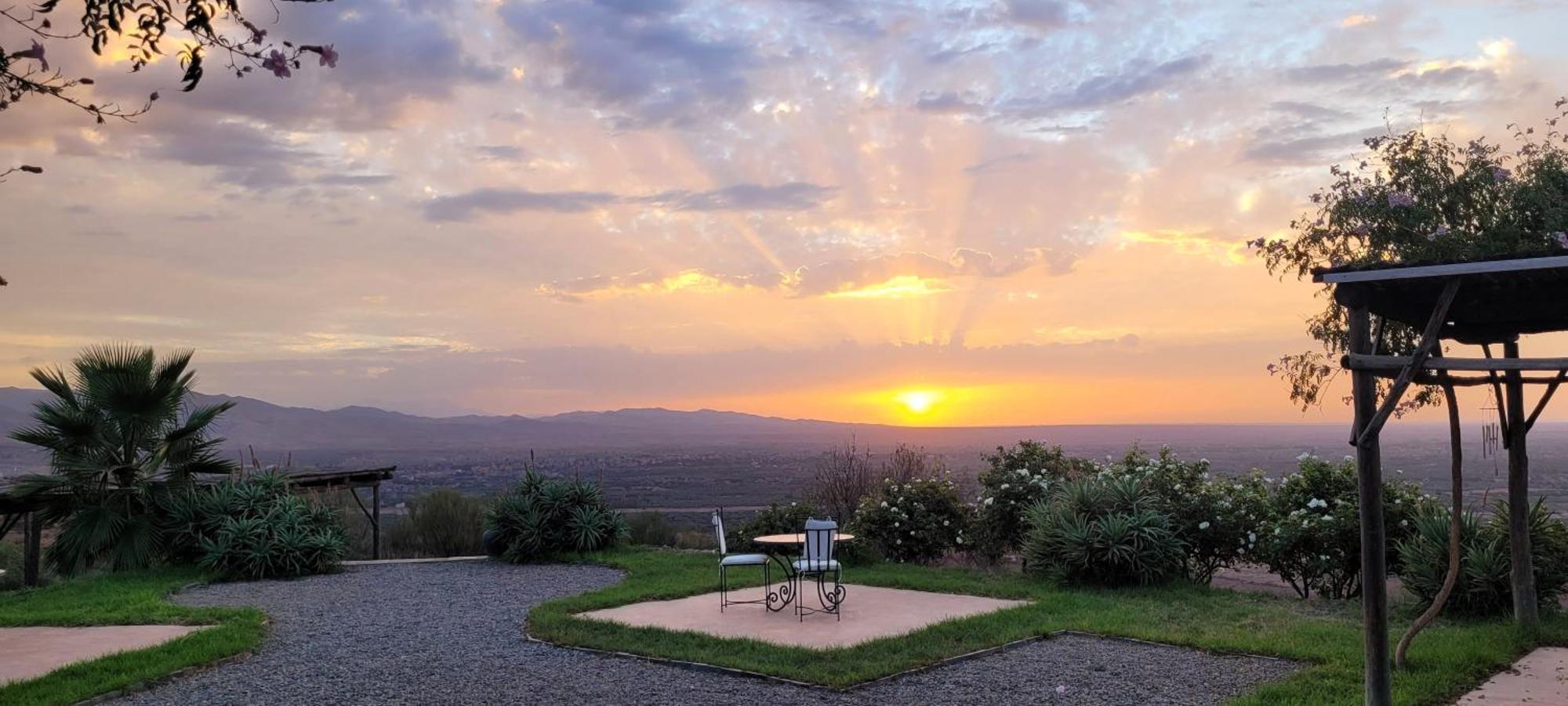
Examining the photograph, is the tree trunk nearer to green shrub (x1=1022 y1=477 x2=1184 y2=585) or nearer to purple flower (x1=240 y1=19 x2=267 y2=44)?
green shrub (x1=1022 y1=477 x2=1184 y2=585)

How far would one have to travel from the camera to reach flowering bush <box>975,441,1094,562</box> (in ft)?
41.4

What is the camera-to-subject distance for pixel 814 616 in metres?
8.98

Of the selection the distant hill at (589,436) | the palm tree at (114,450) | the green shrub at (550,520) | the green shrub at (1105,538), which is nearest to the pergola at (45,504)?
the palm tree at (114,450)

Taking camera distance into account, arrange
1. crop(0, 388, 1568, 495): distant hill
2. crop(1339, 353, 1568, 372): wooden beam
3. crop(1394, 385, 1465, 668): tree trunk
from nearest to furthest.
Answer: crop(1339, 353, 1568, 372): wooden beam
crop(1394, 385, 1465, 668): tree trunk
crop(0, 388, 1568, 495): distant hill

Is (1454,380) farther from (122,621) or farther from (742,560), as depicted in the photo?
(122,621)

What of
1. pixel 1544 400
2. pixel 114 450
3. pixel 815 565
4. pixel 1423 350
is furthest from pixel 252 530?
pixel 1544 400

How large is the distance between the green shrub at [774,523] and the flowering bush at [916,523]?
716 millimetres

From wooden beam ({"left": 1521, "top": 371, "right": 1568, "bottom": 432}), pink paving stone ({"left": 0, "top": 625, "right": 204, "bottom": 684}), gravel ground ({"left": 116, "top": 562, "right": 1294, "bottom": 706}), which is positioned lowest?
pink paving stone ({"left": 0, "top": 625, "right": 204, "bottom": 684})

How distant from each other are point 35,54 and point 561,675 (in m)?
4.67

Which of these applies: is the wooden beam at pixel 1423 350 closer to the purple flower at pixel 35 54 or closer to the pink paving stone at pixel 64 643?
the purple flower at pixel 35 54

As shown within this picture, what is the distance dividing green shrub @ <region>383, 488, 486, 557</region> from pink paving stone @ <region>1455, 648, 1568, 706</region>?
13154mm

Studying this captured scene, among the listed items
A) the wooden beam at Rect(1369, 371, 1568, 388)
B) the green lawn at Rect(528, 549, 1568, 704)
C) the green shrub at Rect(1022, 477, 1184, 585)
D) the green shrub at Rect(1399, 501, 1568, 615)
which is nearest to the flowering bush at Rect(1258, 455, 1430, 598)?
the green lawn at Rect(528, 549, 1568, 704)

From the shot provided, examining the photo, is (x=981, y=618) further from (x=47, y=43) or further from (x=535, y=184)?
(x=535, y=184)

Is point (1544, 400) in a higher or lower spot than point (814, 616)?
higher
